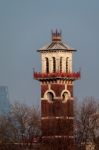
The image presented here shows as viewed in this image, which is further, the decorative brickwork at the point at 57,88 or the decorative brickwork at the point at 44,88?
the decorative brickwork at the point at 44,88

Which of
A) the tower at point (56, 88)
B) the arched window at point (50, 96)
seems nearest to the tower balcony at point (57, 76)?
the tower at point (56, 88)

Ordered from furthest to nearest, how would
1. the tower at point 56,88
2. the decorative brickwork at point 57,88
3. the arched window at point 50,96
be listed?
the arched window at point 50,96, the decorative brickwork at point 57,88, the tower at point 56,88

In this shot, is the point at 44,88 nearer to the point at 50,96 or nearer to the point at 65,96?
the point at 50,96

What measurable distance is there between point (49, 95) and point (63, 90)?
1.52 meters

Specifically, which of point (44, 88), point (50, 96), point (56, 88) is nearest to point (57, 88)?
point (56, 88)

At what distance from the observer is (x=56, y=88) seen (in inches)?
4872

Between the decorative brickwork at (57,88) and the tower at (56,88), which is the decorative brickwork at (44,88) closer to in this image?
the tower at (56,88)

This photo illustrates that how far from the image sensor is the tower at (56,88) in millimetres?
122500

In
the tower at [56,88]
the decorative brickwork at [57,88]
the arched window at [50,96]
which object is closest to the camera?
the tower at [56,88]

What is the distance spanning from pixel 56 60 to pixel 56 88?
270 centimetres

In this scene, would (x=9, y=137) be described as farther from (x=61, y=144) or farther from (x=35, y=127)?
(x=61, y=144)

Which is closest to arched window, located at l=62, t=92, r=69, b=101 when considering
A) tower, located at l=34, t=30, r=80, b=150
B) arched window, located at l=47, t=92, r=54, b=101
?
tower, located at l=34, t=30, r=80, b=150

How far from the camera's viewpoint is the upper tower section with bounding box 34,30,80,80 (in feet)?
405

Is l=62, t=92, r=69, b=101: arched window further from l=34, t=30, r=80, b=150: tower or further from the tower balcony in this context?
the tower balcony
